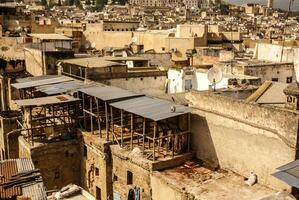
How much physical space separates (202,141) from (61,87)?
9.04 m

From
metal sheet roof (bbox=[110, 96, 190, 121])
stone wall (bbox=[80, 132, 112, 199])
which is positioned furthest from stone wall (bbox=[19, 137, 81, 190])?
metal sheet roof (bbox=[110, 96, 190, 121])

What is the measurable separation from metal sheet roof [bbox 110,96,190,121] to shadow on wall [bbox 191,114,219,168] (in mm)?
1006

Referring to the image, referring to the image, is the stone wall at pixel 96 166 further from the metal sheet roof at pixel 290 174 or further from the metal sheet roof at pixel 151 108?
the metal sheet roof at pixel 290 174

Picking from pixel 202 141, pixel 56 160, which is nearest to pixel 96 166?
pixel 56 160

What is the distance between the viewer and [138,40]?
4600cm

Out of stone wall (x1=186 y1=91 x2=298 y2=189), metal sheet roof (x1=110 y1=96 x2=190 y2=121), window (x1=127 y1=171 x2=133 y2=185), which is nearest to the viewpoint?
stone wall (x1=186 y1=91 x2=298 y2=189)

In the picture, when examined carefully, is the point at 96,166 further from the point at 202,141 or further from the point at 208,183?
the point at 208,183

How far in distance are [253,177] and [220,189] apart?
137 centimetres

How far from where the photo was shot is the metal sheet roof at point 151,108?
15156 mm

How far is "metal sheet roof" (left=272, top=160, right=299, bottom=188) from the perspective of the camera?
9.61m

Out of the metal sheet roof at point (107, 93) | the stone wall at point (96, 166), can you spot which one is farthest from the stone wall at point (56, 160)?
the metal sheet roof at point (107, 93)

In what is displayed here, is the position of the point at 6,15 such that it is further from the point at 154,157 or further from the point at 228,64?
the point at 154,157

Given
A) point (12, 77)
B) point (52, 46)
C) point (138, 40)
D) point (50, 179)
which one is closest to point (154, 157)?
point (50, 179)

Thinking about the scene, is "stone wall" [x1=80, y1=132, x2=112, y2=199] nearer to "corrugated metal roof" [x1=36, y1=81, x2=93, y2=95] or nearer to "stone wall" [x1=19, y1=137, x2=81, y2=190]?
"stone wall" [x1=19, y1=137, x2=81, y2=190]
